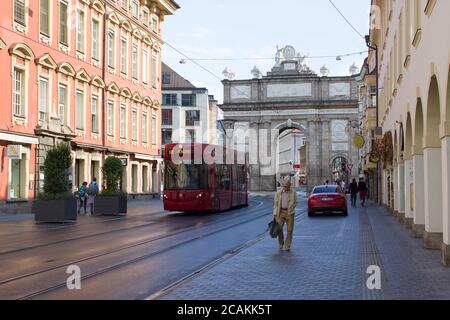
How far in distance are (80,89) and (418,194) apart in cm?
2562

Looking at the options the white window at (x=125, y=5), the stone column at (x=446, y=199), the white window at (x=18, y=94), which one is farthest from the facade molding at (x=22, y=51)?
the stone column at (x=446, y=199)

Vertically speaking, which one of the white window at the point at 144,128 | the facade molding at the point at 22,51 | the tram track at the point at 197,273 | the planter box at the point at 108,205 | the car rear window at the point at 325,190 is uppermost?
the facade molding at the point at 22,51

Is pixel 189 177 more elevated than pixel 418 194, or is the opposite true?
pixel 189 177

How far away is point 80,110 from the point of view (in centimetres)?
3981

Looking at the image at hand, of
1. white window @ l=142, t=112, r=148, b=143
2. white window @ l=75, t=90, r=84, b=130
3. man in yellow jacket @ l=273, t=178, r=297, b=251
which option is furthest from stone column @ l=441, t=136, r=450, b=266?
white window @ l=142, t=112, r=148, b=143

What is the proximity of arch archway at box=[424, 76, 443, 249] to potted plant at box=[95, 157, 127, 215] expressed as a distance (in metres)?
19.5

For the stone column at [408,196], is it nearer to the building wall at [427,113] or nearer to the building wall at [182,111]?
the building wall at [427,113]

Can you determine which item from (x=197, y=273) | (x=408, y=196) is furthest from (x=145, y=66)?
(x=197, y=273)

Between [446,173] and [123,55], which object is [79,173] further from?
[446,173]

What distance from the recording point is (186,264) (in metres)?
13.5

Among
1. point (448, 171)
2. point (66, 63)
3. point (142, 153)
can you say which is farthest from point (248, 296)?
point (142, 153)

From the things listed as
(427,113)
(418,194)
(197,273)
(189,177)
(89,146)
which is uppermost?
(89,146)

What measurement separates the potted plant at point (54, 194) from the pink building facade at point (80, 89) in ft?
13.5

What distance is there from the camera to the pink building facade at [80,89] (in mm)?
31281
